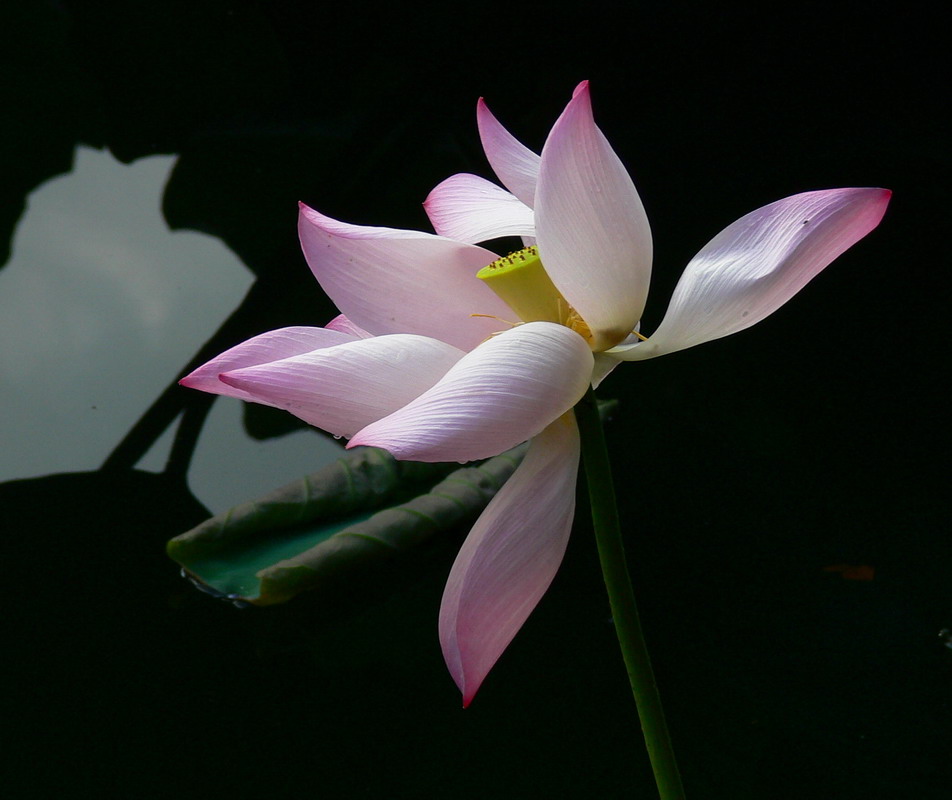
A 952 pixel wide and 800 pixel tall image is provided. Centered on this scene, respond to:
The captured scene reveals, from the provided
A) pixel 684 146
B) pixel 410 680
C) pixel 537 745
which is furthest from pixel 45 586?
pixel 684 146

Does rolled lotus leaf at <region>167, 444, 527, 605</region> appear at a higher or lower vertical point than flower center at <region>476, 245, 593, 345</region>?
lower

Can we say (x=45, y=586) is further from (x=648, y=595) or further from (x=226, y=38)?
(x=226, y=38)

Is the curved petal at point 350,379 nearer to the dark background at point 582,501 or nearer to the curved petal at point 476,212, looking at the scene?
the curved petal at point 476,212

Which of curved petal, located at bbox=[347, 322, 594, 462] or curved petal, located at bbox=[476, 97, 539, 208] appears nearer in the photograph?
curved petal, located at bbox=[347, 322, 594, 462]

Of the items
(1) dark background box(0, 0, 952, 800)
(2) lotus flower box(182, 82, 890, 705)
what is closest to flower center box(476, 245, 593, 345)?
(2) lotus flower box(182, 82, 890, 705)

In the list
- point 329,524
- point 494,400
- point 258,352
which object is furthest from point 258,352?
point 329,524

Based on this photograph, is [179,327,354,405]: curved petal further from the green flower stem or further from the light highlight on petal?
the green flower stem

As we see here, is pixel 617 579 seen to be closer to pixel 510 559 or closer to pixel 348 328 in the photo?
pixel 510 559
